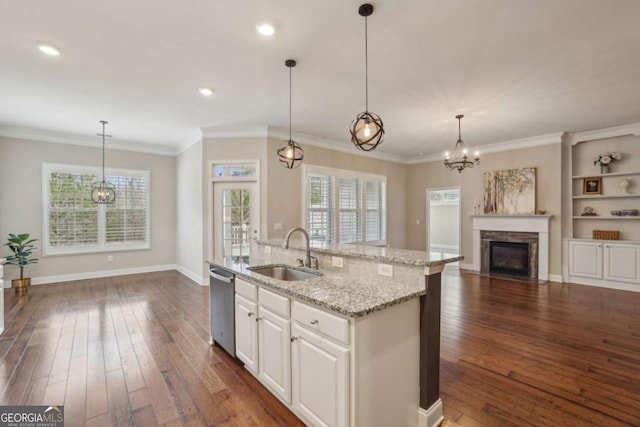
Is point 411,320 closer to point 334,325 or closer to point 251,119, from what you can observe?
point 334,325

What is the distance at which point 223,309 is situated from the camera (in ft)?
9.66

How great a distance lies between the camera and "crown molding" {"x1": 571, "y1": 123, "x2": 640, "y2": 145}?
5.31 metres

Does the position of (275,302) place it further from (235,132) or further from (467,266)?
(467,266)

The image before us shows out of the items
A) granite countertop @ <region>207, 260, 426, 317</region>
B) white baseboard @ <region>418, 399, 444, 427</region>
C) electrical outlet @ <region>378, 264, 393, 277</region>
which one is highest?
electrical outlet @ <region>378, 264, 393, 277</region>

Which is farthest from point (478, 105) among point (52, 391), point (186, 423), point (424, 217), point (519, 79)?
point (52, 391)

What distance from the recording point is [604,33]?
8.64ft

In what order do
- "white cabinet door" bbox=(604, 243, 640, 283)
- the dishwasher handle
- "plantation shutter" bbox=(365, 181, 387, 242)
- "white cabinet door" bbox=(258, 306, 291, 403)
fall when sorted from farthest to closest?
"plantation shutter" bbox=(365, 181, 387, 242) → "white cabinet door" bbox=(604, 243, 640, 283) → the dishwasher handle → "white cabinet door" bbox=(258, 306, 291, 403)

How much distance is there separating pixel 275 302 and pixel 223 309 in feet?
3.51

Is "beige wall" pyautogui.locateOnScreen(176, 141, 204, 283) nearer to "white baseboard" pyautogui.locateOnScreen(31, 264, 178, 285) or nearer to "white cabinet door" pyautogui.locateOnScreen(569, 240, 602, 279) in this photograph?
"white baseboard" pyautogui.locateOnScreen(31, 264, 178, 285)

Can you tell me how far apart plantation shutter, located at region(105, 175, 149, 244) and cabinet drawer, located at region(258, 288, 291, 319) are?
5834mm

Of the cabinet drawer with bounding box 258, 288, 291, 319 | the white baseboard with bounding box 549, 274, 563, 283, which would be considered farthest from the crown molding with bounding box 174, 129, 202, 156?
the white baseboard with bounding box 549, 274, 563, 283

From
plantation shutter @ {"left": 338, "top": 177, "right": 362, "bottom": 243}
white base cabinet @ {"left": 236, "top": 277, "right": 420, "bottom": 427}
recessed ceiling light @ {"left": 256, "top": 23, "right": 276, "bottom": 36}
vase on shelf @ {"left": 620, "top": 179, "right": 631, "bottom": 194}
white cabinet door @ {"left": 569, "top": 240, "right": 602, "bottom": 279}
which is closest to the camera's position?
white base cabinet @ {"left": 236, "top": 277, "right": 420, "bottom": 427}

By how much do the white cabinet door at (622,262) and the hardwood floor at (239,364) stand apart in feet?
2.07

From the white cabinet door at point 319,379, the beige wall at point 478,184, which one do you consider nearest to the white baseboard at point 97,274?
the white cabinet door at point 319,379
